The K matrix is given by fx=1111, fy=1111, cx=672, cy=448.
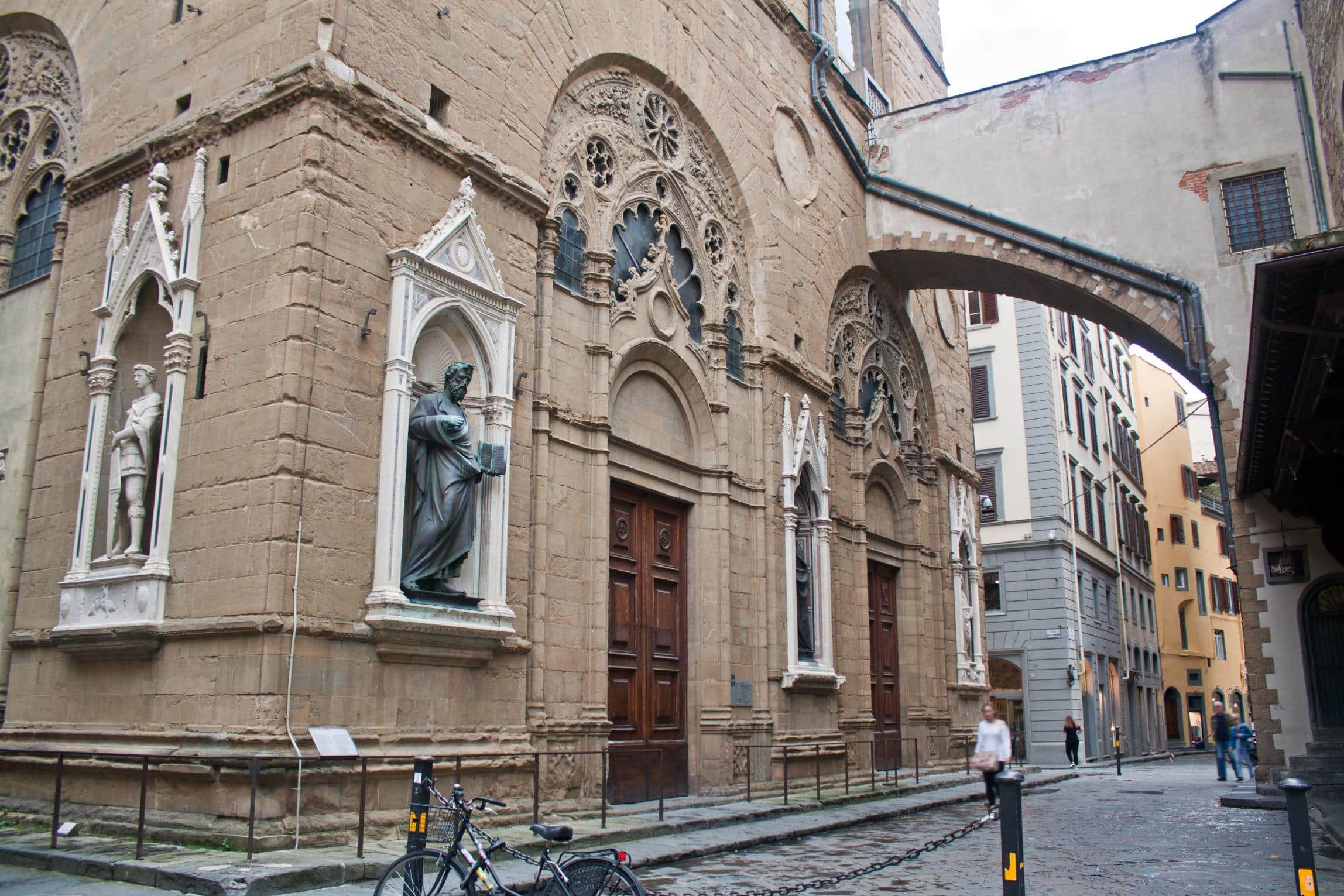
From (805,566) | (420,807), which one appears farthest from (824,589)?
(420,807)

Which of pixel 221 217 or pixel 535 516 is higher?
pixel 221 217

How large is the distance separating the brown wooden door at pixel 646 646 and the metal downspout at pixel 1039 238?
9.42 metres

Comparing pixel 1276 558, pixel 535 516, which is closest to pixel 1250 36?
pixel 1276 558

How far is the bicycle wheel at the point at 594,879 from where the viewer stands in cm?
562

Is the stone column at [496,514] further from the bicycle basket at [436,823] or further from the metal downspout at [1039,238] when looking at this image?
the metal downspout at [1039,238]

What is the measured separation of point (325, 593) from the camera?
905 centimetres

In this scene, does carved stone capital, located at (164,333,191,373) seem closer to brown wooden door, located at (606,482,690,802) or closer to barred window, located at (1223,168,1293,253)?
brown wooden door, located at (606,482,690,802)

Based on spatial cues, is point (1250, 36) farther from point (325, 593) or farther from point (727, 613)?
point (325, 593)

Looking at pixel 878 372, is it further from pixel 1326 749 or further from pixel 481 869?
pixel 481 869

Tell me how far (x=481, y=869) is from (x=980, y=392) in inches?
1246

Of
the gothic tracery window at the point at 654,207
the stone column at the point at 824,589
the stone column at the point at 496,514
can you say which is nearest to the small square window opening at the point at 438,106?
the gothic tracery window at the point at 654,207

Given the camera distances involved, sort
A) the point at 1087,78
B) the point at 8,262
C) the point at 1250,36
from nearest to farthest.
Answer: the point at 8,262, the point at 1250,36, the point at 1087,78

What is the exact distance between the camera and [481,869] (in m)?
5.88

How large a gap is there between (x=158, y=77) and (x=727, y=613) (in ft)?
29.9
